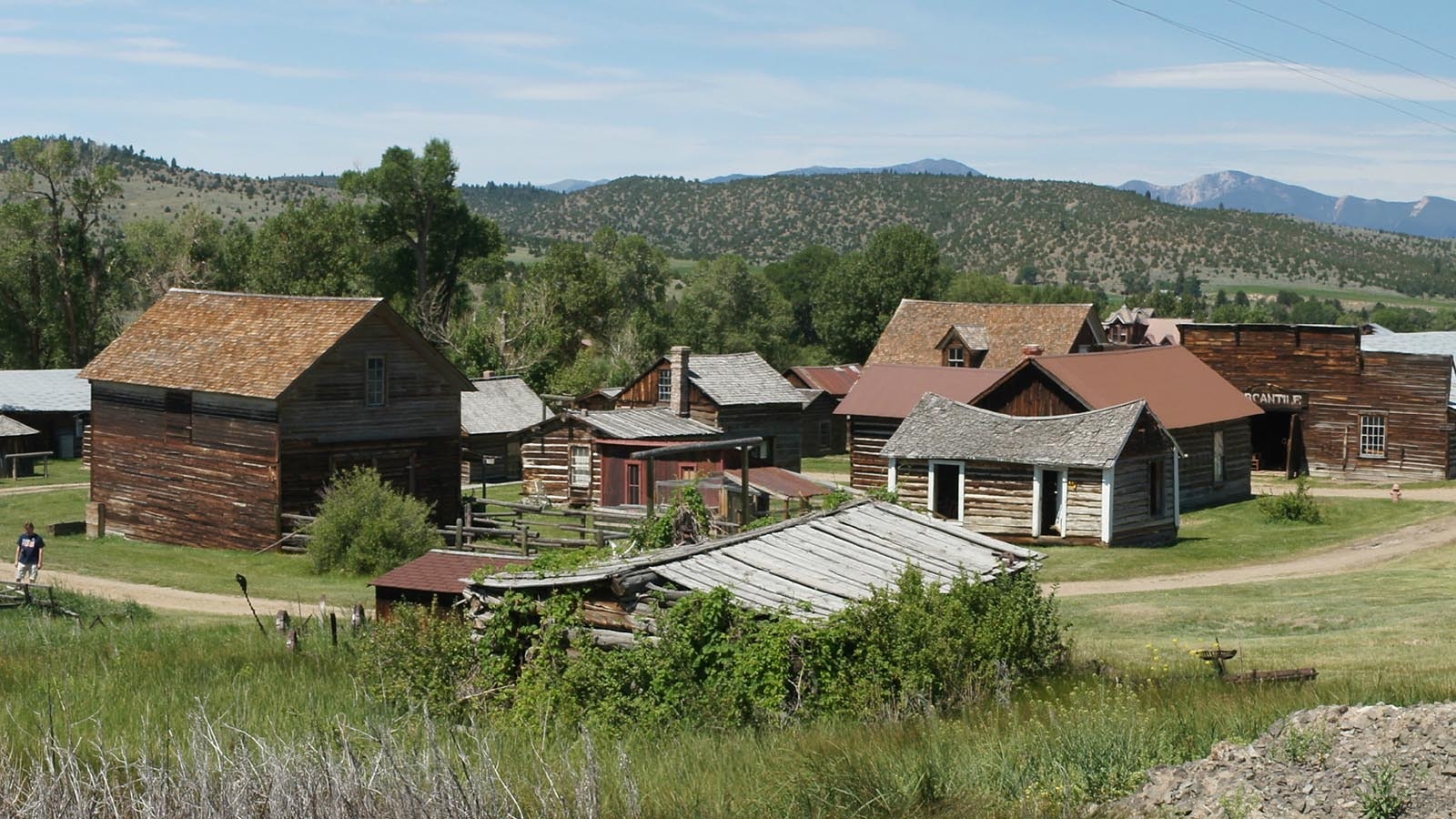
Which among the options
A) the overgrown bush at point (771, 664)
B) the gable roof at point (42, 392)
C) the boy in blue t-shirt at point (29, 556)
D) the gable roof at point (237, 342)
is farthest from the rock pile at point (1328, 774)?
the gable roof at point (42, 392)

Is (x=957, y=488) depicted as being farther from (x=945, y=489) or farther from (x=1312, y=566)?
(x=1312, y=566)

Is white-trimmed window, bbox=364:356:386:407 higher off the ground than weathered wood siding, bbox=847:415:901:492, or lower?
higher

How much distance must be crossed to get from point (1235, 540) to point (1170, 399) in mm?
7552

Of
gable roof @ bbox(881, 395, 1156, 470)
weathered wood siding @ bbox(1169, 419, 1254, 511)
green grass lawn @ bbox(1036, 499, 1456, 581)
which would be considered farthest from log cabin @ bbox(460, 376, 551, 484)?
green grass lawn @ bbox(1036, 499, 1456, 581)

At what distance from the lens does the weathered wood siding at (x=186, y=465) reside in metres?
38.5

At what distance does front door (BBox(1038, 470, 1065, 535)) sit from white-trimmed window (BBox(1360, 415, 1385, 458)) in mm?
17327

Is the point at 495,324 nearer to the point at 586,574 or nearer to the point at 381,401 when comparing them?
the point at 381,401

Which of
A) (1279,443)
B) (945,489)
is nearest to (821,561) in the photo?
(945,489)

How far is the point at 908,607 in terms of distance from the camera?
1492 cm

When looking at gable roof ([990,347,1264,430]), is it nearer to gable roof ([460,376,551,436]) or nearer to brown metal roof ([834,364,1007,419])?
brown metal roof ([834,364,1007,419])

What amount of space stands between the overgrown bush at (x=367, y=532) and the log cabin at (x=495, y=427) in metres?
18.2

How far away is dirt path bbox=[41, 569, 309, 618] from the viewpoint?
29.0 metres

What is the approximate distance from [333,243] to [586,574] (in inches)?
2774

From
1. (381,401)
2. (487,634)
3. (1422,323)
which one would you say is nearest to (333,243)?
(381,401)
